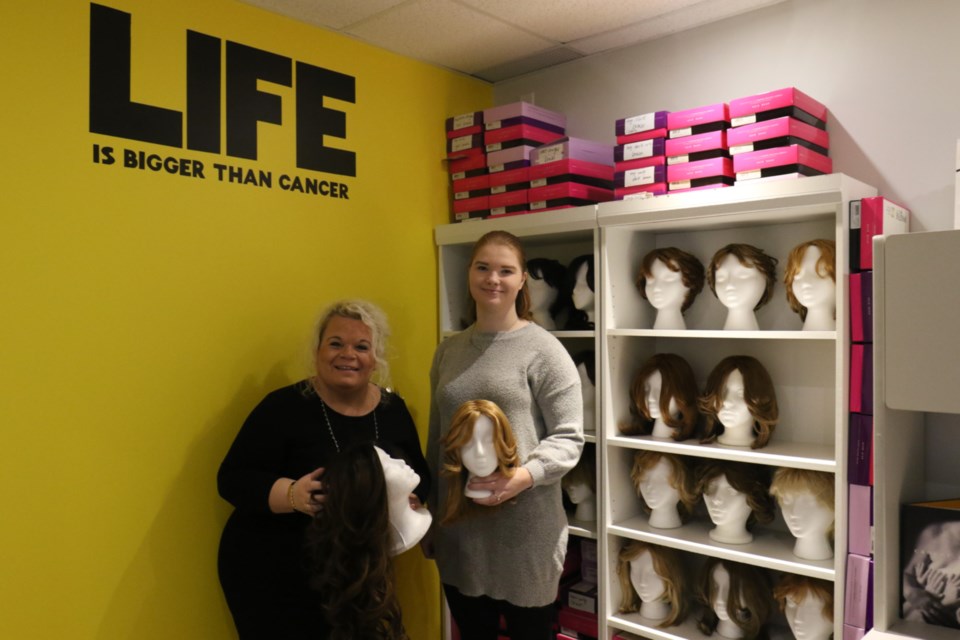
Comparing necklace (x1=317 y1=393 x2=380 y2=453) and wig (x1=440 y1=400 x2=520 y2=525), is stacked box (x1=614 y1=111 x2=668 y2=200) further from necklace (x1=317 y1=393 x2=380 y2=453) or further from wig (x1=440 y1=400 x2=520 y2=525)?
necklace (x1=317 y1=393 x2=380 y2=453)

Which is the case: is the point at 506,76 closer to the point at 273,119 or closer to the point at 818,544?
the point at 273,119

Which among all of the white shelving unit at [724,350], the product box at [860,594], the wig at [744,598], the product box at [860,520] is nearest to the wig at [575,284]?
the white shelving unit at [724,350]

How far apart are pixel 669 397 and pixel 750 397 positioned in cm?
27

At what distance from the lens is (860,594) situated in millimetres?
2029

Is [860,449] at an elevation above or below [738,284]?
below

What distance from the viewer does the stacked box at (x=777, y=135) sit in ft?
7.26

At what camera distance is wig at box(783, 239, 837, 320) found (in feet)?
7.13

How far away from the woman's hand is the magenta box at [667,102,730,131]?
127 centimetres

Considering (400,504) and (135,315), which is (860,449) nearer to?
(400,504)

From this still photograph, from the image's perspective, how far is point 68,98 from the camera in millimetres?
2020

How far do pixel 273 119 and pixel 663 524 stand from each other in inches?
75.7

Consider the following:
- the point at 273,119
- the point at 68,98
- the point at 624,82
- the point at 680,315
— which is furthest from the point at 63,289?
the point at 624,82

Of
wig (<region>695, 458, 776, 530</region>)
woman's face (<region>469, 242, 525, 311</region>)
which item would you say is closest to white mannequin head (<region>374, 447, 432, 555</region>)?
woman's face (<region>469, 242, 525, 311</region>)

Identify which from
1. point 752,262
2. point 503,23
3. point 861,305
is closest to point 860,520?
point 861,305
